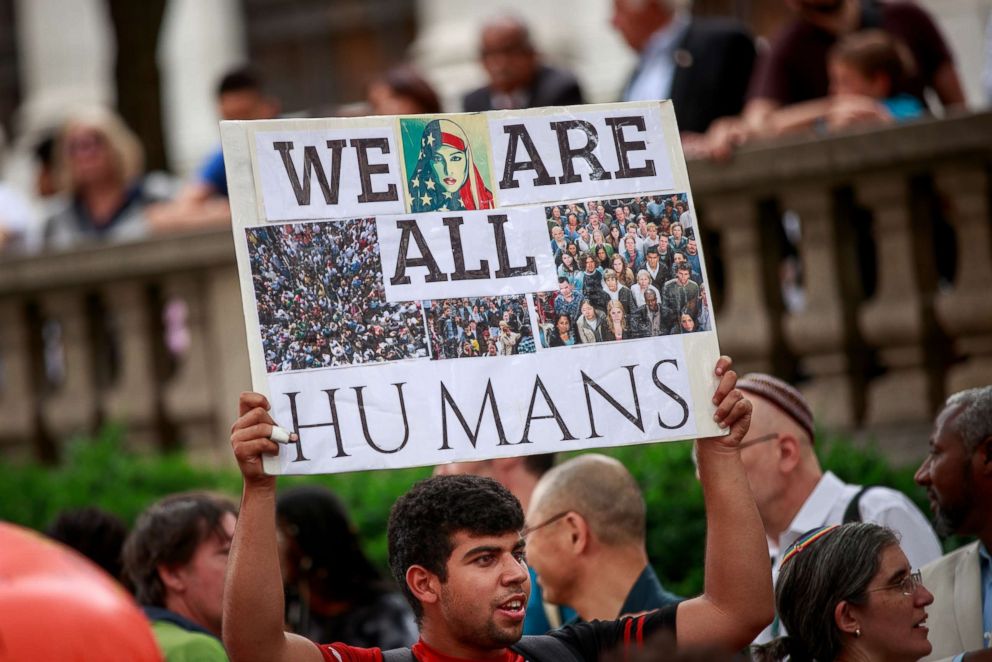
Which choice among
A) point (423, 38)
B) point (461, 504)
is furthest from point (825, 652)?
point (423, 38)

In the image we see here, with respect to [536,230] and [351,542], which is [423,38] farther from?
[536,230]

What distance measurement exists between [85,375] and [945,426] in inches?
243

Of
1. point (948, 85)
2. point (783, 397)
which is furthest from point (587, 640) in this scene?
point (948, 85)

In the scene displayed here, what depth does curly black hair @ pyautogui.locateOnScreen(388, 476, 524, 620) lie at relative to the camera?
4.27 metres

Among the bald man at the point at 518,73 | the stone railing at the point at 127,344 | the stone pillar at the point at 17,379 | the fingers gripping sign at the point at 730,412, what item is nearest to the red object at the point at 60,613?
the fingers gripping sign at the point at 730,412

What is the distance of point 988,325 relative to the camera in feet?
24.4

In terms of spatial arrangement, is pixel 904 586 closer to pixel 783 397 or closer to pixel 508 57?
pixel 783 397

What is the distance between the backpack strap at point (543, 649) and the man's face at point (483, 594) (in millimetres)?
112

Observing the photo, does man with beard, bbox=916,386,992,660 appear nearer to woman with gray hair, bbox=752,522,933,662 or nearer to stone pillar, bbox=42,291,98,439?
woman with gray hair, bbox=752,522,933,662

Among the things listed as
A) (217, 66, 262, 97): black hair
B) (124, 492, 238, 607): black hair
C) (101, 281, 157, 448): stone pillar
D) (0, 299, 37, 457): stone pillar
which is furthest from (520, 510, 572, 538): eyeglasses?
(0, 299, 37, 457): stone pillar

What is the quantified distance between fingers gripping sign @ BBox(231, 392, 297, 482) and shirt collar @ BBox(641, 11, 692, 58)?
5185 mm

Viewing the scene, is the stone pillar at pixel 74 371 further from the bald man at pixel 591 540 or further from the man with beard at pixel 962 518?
the man with beard at pixel 962 518

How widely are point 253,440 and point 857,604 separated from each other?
164 cm

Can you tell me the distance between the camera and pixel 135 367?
999cm
